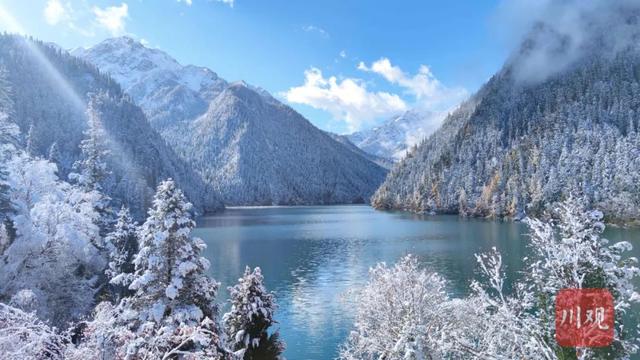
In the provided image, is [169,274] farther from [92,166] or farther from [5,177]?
[92,166]

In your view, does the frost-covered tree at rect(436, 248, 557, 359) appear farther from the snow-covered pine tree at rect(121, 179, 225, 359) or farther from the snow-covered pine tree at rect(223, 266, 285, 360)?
the snow-covered pine tree at rect(121, 179, 225, 359)

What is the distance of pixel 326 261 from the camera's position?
84.9m

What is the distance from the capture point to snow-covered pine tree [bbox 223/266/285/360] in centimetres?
2316

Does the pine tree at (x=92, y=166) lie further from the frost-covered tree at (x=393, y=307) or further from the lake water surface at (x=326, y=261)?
the frost-covered tree at (x=393, y=307)

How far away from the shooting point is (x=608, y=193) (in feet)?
524

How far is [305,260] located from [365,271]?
16020mm

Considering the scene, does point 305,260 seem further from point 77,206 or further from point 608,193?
point 608,193

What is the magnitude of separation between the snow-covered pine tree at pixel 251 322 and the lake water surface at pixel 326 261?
1829 cm

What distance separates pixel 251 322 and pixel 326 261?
62354 millimetres

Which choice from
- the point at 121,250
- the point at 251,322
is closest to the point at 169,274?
the point at 251,322

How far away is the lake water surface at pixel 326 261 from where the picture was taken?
48031mm

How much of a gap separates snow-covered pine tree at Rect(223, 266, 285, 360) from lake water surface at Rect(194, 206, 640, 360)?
Answer: 18.3m

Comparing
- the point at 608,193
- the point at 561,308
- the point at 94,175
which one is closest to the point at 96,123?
the point at 94,175

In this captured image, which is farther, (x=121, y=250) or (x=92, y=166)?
(x=92, y=166)
